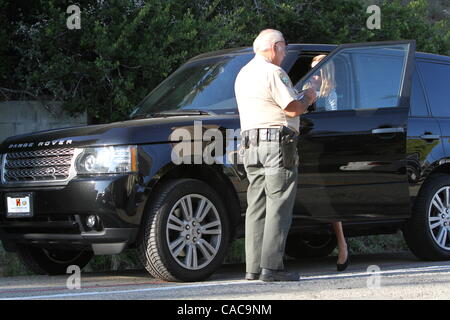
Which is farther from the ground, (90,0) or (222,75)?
(90,0)

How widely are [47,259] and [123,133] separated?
189cm

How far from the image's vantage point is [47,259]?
8.22m

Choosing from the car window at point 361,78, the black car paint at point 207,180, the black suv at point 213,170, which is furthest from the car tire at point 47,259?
the car window at point 361,78

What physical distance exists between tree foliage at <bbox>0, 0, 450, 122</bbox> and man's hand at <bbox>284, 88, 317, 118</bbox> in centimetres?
485

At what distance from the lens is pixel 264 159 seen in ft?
21.9

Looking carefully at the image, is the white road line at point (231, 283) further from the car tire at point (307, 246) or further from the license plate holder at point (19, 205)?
the car tire at point (307, 246)

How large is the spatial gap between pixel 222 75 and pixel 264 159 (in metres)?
1.53

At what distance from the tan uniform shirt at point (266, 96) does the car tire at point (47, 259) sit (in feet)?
8.12

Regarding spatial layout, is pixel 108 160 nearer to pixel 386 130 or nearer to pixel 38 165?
pixel 38 165

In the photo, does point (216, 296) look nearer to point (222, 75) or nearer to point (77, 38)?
point (222, 75)

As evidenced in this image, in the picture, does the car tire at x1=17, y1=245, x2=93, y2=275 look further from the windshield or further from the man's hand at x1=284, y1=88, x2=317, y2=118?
the man's hand at x1=284, y1=88, x2=317, y2=118

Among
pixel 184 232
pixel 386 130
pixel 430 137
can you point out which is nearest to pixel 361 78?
pixel 386 130
